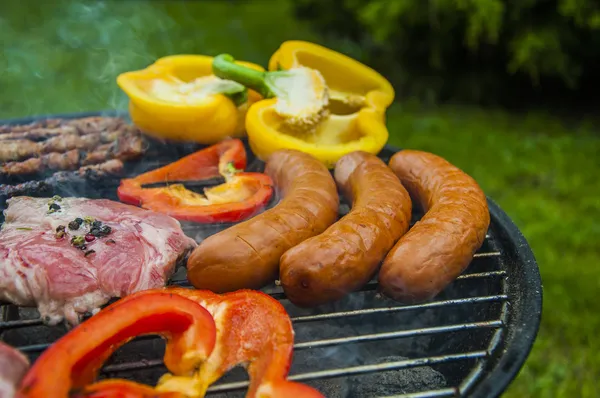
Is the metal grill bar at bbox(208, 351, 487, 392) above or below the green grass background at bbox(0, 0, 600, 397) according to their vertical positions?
above

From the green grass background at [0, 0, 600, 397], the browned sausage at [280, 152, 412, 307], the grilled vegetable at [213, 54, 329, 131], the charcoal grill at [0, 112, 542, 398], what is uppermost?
the grilled vegetable at [213, 54, 329, 131]

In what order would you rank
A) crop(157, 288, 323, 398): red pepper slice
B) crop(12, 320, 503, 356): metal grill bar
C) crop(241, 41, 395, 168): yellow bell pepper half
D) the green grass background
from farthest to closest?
the green grass background < crop(241, 41, 395, 168): yellow bell pepper half < crop(12, 320, 503, 356): metal grill bar < crop(157, 288, 323, 398): red pepper slice

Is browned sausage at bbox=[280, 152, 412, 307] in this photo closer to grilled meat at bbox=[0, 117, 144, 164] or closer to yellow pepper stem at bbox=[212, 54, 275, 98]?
yellow pepper stem at bbox=[212, 54, 275, 98]

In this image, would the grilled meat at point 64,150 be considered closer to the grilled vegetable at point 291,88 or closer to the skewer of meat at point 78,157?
the skewer of meat at point 78,157

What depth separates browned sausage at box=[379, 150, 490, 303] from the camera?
203 cm

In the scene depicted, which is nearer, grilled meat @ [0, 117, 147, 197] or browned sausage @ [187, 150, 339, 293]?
browned sausage @ [187, 150, 339, 293]

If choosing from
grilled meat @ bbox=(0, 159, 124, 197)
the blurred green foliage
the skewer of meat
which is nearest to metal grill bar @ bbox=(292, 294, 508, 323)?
grilled meat @ bbox=(0, 159, 124, 197)

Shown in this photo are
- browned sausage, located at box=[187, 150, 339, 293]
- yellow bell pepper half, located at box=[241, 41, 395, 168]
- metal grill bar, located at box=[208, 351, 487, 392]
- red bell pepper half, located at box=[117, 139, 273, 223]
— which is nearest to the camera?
metal grill bar, located at box=[208, 351, 487, 392]

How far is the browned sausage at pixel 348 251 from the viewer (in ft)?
6.43

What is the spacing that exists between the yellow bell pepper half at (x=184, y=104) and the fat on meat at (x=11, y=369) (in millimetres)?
1622

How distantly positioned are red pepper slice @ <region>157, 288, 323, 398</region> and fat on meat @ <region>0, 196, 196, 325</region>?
0.19 meters

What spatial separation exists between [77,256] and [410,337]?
1.22 meters

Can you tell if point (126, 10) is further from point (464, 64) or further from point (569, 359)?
point (569, 359)

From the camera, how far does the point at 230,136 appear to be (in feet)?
10.6
